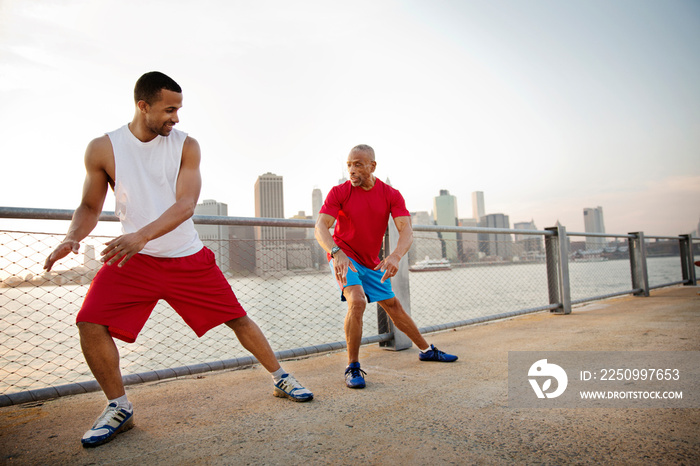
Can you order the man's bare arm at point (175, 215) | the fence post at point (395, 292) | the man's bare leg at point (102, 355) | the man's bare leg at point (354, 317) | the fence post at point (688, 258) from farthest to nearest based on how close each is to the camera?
the fence post at point (688, 258)
the fence post at point (395, 292)
the man's bare leg at point (354, 317)
the man's bare leg at point (102, 355)
the man's bare arm at point (175, 215)

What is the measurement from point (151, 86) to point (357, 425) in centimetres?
197

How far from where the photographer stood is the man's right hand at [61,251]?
1.91 m

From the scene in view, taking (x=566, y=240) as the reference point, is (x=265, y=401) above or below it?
below

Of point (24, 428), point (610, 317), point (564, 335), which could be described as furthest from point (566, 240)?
point (24, 428)

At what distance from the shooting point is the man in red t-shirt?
2.92m

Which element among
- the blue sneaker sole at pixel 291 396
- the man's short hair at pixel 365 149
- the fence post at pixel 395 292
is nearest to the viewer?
the blue sneaker sole at pixel 291 396

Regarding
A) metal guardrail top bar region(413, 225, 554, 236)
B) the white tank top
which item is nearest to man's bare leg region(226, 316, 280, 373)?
the white tank top

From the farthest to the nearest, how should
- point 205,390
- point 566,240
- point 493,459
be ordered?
point 566,240
point 205,390
point 493,459

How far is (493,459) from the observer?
1.56m

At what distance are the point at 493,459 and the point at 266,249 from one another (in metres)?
3.16

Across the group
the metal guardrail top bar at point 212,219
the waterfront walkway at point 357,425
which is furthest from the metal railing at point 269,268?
the waterfront walkway at point 357,425

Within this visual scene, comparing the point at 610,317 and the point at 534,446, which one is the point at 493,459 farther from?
the point at 610,317

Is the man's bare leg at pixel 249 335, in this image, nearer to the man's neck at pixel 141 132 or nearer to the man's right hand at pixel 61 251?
the man's right hand at pixel 61 251

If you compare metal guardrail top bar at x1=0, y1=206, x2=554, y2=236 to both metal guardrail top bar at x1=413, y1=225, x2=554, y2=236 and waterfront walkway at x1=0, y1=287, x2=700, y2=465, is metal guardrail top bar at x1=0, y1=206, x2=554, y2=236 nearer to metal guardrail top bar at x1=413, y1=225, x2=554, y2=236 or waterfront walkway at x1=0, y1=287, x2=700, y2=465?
metal guardrail top bar at x1=413, y1=225, x2=554, y2=236
